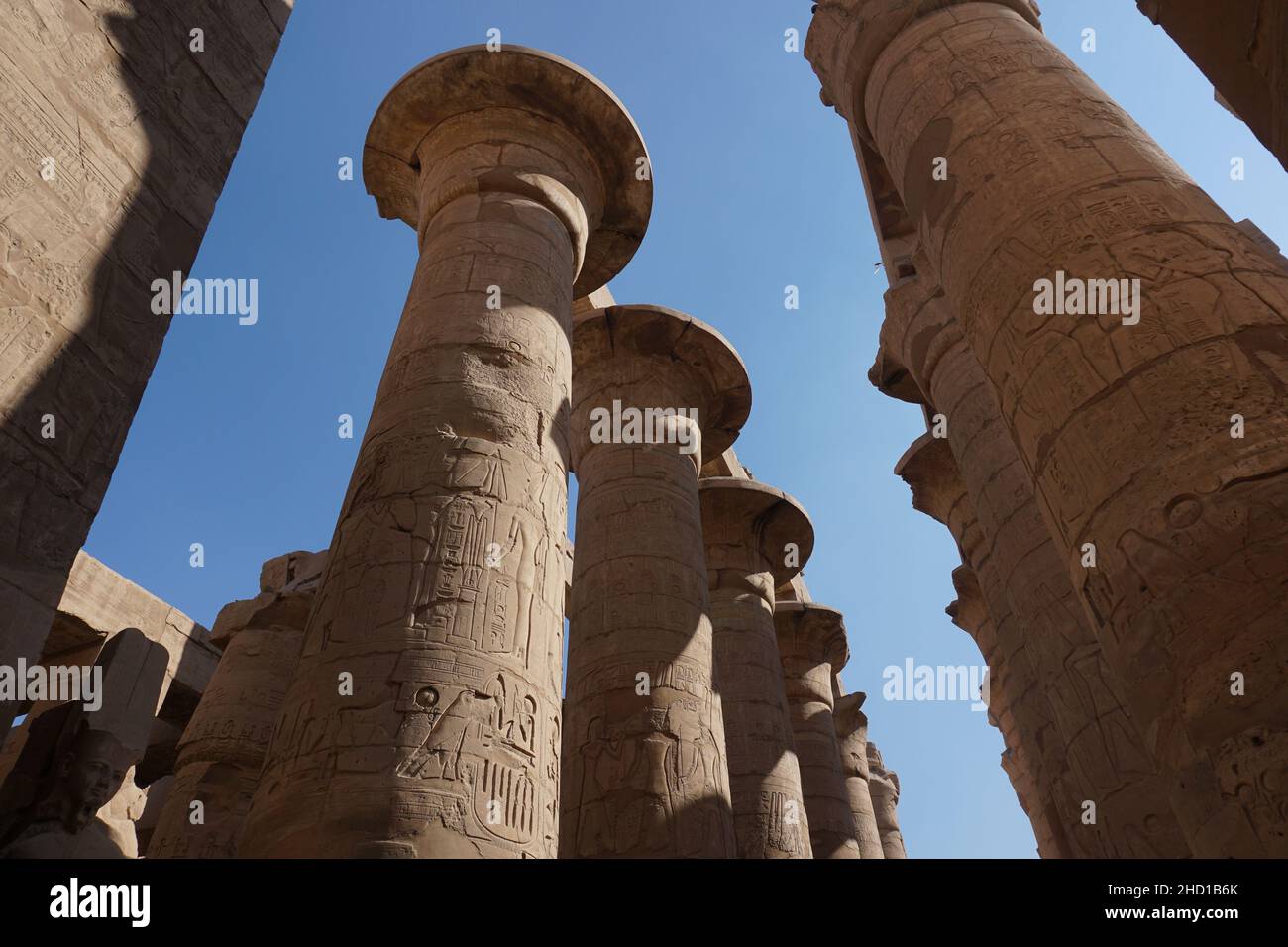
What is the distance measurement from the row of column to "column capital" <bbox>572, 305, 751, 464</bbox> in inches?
1.4

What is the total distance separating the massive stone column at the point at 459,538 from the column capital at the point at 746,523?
5378mm

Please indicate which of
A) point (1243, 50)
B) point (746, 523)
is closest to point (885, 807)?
point (746, 523)

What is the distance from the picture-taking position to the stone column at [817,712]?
488 inches

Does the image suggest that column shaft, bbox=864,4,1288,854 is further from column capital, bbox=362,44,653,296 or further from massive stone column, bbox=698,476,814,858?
massive stone column, bbox=698,476,814,858

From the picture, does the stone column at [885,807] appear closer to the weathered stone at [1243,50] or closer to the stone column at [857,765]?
the stone column at [857,765]

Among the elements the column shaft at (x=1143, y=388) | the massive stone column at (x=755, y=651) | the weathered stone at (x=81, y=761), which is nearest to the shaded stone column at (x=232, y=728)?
the massive stone column at (x=755, y=651)

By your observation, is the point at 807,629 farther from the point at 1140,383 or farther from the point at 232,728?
the point at 1140,383

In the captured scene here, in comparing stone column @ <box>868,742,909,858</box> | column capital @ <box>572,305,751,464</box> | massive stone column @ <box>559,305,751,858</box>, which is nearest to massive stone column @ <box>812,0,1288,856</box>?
massive stone column @ <box>559,305,751,858</box>

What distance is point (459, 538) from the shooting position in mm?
4824

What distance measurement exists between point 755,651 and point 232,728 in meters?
6.18

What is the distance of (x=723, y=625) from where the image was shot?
11.6 m

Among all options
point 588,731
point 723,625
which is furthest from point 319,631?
point 723,625

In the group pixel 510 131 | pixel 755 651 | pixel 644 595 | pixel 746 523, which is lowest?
pixel 644 595

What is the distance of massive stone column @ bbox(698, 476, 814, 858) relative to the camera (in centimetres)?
985
